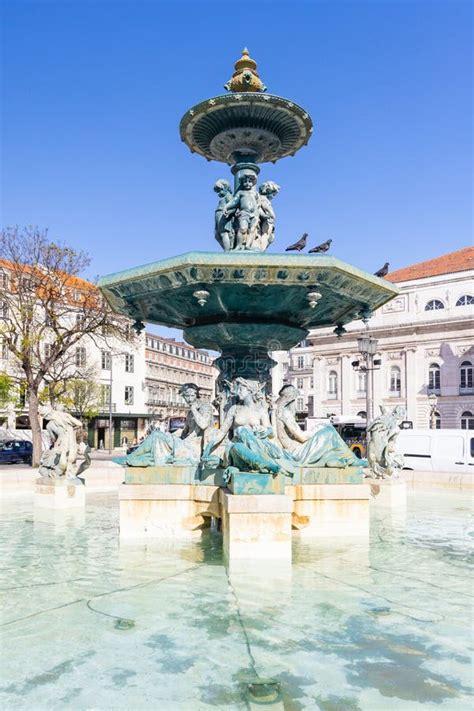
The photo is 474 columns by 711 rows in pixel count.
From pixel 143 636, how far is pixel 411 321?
192ft

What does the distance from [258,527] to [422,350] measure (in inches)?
2202

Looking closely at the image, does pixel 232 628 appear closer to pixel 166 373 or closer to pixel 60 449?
pixel 60 449

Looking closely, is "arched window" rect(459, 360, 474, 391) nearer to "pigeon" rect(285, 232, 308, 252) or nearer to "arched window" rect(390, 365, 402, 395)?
"arched window" rect(390, 365, 402, 395)

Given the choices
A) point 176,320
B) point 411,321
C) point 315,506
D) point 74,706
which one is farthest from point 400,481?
point 411,321

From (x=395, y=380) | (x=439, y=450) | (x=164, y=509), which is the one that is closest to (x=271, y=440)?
(x=164, y=509)

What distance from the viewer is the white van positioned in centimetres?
2017

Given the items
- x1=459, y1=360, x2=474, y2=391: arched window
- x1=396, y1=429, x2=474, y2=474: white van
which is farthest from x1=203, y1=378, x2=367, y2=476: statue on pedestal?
x1=459, y1=360, x2=474, y2=391: arched window

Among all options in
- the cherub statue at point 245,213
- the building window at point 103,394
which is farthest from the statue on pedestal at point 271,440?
the building window at point 103,394

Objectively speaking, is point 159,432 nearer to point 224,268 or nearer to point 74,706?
point 224,268

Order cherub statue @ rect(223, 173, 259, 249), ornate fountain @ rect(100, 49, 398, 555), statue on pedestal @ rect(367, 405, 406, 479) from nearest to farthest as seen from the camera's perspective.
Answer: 1. ornate fountain @ rect(100, 49, 398, 555)
2. cherub statue @ rect(223, 173, 259, 249)
3. statue on pedestal @ rect(367, 405, 406, 479)

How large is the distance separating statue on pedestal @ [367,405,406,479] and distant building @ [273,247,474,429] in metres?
43.7

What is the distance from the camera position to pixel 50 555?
6.75 m

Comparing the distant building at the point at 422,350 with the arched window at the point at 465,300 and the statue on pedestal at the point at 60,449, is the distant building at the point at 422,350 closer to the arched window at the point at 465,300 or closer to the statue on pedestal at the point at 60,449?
the arched window at the point at 465,300

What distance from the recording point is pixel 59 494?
10.5m
